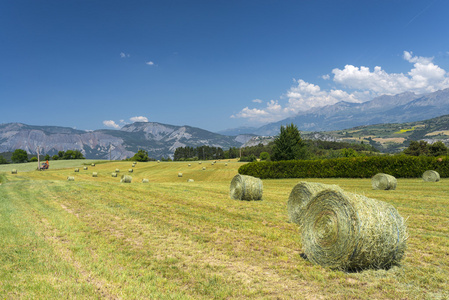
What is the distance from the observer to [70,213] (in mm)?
12984

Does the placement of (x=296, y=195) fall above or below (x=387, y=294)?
above

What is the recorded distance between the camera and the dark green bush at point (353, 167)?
31172 mm

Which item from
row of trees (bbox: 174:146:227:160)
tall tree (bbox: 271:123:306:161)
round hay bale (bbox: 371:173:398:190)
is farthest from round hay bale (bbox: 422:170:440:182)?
row of trees (bbox: 174:146:227:160)

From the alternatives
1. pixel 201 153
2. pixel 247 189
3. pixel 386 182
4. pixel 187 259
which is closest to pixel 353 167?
pixel 386 182

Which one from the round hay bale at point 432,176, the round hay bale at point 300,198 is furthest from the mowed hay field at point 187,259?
the round hay bale at point 432,176

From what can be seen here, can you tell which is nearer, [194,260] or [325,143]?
[194,260]

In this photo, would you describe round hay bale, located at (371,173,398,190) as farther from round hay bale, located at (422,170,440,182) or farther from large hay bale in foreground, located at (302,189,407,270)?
large hay bale in foreground, located at (302,189,407,270)

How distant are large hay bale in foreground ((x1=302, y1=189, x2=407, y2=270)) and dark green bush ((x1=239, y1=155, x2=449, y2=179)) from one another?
99.7 ft

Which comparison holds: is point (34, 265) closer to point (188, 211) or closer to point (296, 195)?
point (188, 211)

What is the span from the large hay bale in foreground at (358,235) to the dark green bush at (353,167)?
3040cm

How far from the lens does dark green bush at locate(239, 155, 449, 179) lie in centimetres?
3117

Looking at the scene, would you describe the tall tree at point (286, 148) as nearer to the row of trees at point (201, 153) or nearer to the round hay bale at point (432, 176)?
the round hay bale at point (432, 176)

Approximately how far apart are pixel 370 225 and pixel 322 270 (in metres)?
1.68

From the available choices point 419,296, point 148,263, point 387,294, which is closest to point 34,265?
point 148,263
